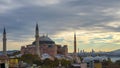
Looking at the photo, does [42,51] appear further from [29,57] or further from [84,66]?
[84,66]

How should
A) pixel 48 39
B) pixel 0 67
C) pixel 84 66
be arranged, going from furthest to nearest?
pixel 48 39, pixel 84 66, pixel 0 67

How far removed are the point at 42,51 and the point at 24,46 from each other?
5.57m

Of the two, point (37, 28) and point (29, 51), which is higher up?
point (37, 28)

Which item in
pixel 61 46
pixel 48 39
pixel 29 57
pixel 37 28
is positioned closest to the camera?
pixel 29 57

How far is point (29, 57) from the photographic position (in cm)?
7619

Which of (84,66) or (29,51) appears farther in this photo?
(29,51)

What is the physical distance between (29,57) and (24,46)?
29.9m

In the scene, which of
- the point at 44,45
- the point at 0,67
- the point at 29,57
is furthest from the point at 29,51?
the point at 0,67

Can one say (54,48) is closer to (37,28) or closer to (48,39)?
(48,39)

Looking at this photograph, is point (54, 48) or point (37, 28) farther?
point (54, 48)

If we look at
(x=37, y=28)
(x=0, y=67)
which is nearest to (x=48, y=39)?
(x=37, y=28)

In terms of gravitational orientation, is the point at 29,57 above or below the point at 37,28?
below

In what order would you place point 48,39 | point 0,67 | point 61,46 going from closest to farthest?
point 0,67
point 48,39
point 61,46

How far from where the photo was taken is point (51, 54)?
10331 centimetres
